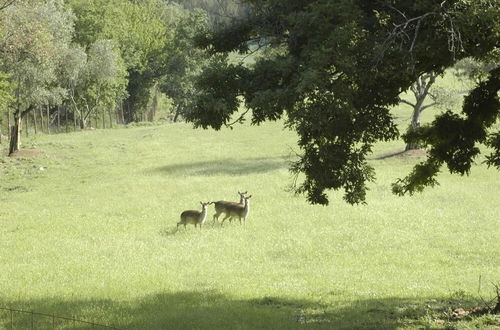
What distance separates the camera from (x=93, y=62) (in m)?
90.3

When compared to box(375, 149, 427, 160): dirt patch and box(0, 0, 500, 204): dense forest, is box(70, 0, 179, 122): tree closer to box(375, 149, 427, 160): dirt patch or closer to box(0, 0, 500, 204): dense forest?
box(375, 149, 427, 160): dirt patch

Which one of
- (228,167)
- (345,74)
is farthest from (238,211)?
(228,167)

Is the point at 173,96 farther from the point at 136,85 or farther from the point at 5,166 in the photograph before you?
the point at 5,166

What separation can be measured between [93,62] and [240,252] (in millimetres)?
69711

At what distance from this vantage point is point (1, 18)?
45.6 m

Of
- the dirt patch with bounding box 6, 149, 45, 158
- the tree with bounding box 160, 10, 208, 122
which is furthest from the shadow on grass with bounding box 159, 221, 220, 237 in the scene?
the tree with bounding box 160, 10, 208, 122

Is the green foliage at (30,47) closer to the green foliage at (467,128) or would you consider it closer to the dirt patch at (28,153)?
the dirt patch at (28,153)

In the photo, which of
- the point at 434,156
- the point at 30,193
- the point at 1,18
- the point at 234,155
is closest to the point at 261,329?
→ the point at 434,156

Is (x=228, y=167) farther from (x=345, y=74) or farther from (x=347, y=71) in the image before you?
(x=347, y=71)

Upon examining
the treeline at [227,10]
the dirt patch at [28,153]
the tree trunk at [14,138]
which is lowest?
the dirt patch at [28,153]

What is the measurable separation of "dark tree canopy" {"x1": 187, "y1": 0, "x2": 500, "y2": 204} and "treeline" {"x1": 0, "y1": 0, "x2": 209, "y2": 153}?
3562 centimetres

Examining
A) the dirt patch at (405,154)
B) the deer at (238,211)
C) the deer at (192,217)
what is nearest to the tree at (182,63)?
the dirt patch at (405,154)

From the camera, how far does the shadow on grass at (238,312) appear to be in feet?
51.5

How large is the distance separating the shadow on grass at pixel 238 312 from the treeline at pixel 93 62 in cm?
3327
